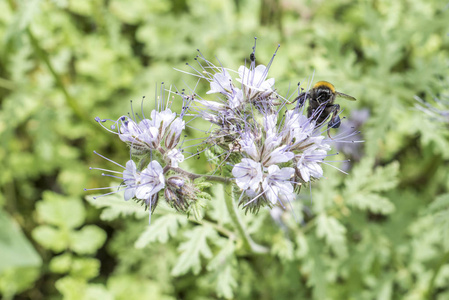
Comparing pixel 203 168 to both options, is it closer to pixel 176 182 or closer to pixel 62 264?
pixel 62 264

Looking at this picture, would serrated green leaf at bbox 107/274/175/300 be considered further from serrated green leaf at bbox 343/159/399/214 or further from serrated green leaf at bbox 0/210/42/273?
serrated green leaf at bbox 343/159/399/214

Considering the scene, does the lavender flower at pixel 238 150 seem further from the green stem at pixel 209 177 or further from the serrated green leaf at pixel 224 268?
the serrated green leaf at pixel 224 268

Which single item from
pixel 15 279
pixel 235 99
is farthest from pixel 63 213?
pixel 235 99

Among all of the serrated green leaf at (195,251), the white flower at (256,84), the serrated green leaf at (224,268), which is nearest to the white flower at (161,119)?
the white flower at (256,84)

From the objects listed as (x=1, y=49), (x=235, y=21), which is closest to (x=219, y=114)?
(x=235, y=21)

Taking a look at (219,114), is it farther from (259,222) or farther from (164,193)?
(259,222)
